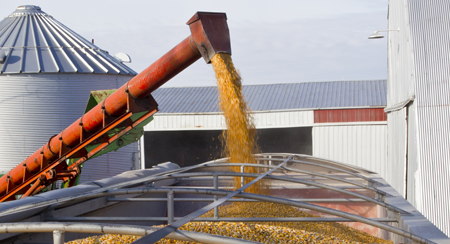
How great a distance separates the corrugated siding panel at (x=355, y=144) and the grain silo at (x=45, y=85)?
725 cm

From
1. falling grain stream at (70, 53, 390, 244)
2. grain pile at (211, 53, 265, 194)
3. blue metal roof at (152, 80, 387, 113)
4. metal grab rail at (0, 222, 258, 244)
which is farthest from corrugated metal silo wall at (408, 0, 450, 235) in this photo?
blue metal roof at (152, 80, 387, 113)

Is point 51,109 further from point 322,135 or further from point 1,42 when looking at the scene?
point 322,135

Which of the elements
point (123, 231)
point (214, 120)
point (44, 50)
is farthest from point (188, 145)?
point (123, 231)

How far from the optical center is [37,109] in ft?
40.3

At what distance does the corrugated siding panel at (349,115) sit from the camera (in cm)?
1633

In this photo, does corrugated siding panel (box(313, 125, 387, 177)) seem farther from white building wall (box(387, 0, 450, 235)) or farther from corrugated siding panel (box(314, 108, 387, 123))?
white building wall (box(387, 0, 450, 235))

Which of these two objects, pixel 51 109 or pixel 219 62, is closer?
pixel 219 62

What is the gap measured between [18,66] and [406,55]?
34.1 ft

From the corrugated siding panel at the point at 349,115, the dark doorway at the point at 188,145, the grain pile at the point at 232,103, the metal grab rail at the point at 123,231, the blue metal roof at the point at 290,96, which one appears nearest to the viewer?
the metal grab rail at the point at 123,231

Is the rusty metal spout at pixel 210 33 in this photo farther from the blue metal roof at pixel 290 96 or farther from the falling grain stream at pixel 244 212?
the blue metal roof at pixel 290 96

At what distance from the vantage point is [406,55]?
30.9 ft

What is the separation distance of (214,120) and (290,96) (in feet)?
14.6

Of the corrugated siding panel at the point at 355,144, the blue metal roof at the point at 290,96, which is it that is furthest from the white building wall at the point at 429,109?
the blue metal roof at the point at 290,96

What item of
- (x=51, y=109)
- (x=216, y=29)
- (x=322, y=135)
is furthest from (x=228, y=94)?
(x=322, y=135)
